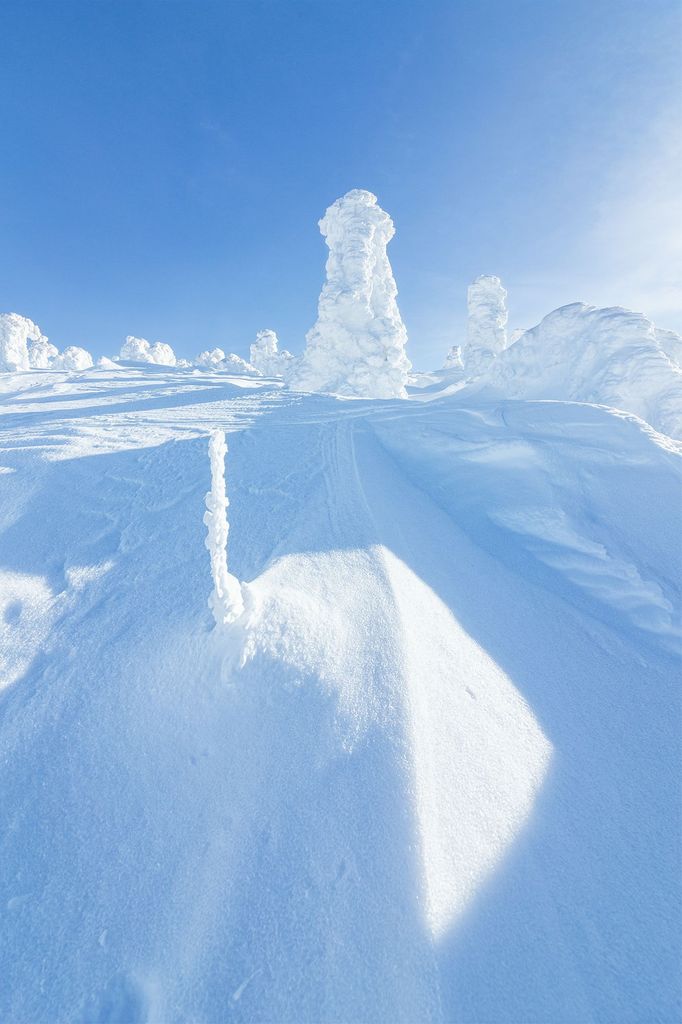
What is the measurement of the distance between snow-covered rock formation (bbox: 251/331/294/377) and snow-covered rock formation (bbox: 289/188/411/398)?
37.6 meters

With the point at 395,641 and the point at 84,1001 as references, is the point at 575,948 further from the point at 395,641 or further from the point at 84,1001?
the point at 84,1001

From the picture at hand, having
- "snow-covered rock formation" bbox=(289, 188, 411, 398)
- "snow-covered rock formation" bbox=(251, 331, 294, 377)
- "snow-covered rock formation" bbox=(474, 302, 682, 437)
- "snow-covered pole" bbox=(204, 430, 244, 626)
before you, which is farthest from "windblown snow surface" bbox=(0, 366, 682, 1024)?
"snow-covered rock formation" bbox=(251, 331, 294, 377)

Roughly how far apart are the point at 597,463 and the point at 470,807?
26.0 ft

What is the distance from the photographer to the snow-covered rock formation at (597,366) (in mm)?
17891

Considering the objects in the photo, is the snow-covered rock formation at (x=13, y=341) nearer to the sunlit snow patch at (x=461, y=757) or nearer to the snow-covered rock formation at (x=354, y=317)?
the snow-covered rock formation at (x=354, y=317)

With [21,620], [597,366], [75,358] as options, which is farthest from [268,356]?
[21,620]

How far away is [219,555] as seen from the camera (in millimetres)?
4566

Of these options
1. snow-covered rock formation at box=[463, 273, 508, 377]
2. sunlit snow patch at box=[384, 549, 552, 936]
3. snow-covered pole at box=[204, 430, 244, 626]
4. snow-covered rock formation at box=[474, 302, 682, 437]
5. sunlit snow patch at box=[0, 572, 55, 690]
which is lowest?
sunlit snow patch at box=[384, 549, 552, 936]

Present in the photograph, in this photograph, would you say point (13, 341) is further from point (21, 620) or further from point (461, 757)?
point (461, 757)

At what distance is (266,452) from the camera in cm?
1060

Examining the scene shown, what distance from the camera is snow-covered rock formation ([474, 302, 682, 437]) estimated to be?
17.9m

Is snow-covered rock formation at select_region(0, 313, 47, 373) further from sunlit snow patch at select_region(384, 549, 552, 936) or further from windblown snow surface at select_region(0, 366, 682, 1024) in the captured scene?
sunlit snow patch at select_region(384, 549, 552, 936)

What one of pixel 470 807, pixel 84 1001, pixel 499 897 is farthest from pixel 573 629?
pixel 84 1001

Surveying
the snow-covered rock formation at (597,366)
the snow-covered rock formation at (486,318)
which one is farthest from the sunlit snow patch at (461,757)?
the snow-covered rock formation at (486,318)
